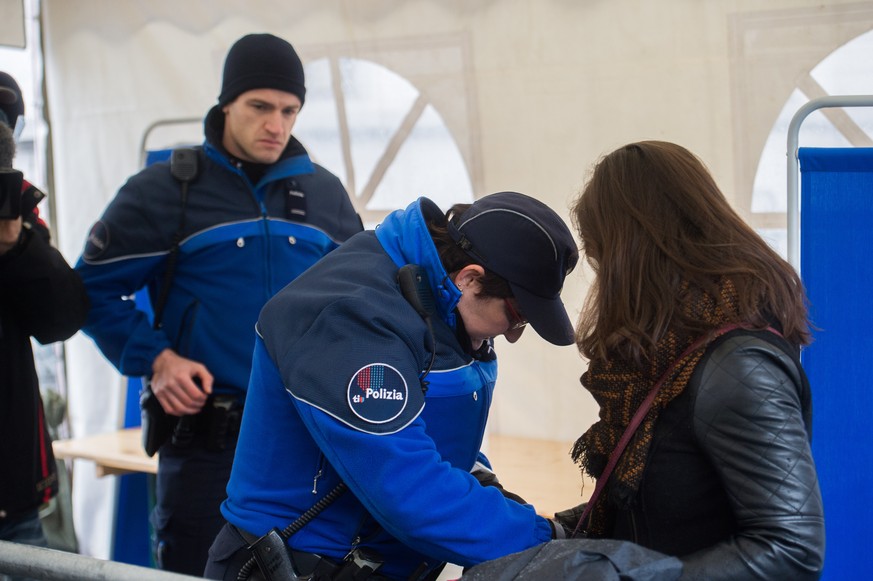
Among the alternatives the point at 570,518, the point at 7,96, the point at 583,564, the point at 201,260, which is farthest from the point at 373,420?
the point at 7,96

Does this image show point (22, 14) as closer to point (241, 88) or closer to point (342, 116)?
point (342, 116)

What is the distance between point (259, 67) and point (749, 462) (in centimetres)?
164

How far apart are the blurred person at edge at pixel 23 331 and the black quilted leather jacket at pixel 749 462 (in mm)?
1478

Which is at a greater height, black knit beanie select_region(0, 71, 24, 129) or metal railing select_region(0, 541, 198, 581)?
black knit beanie select_region(0, 71, 24, 129)

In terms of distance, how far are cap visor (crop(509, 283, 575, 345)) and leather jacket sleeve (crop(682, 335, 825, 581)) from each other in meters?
0.33

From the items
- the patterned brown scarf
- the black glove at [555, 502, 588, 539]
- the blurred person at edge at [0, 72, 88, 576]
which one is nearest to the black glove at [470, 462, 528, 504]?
the black glove at [555, 502, 588, 539]

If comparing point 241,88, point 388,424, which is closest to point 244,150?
point 241,88

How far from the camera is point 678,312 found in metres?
1.29

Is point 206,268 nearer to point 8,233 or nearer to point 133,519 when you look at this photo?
point 8,233

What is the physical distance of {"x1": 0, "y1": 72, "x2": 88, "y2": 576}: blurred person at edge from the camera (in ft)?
6.63

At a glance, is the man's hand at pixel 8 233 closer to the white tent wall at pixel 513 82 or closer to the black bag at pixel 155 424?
the black bag at pixel 155 424

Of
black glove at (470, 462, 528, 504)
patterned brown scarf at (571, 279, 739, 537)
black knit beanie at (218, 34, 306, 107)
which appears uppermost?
black knit beanie at (218, 34, 306, 107)

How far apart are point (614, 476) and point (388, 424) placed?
352 mm

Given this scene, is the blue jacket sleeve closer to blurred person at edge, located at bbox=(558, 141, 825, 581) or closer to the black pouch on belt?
the black pouch on belt
